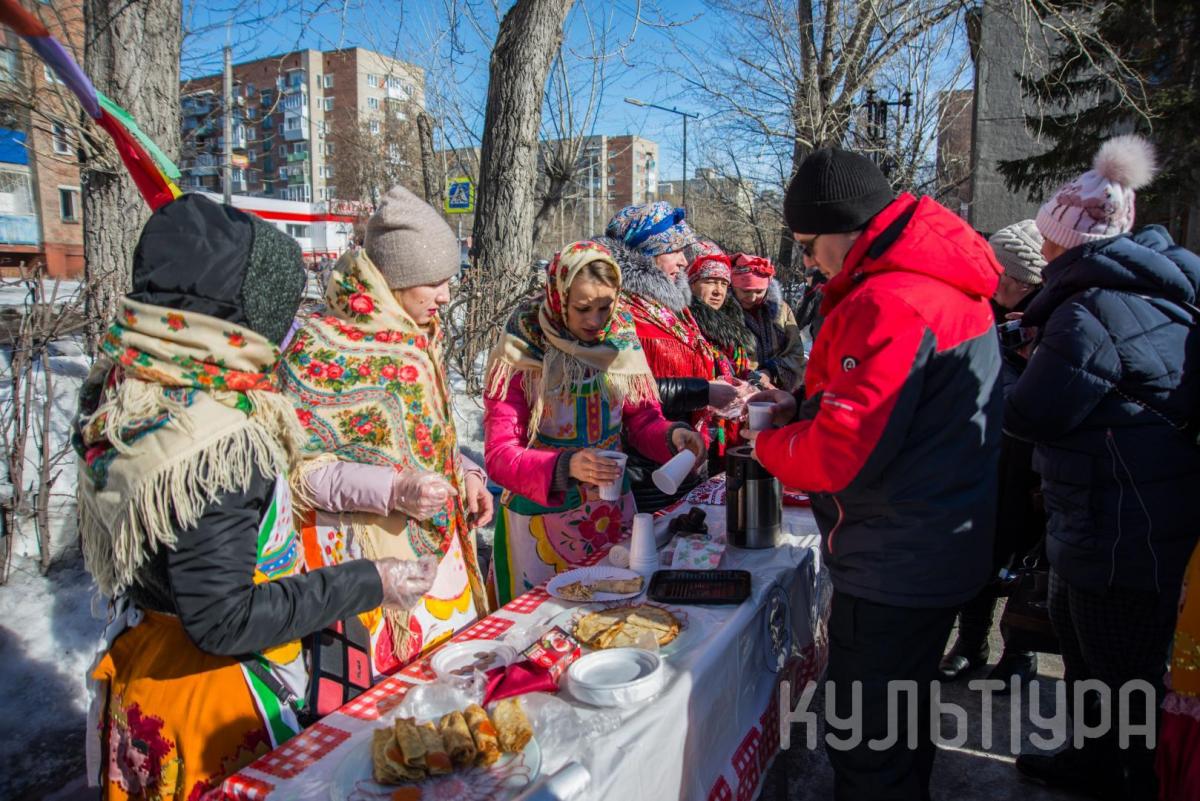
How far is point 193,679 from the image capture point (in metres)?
1.41

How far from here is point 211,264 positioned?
1.30 metres

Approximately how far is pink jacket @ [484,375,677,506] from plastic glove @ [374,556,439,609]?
77 centimetres

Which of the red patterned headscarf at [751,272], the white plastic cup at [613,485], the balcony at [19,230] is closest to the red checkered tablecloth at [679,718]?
the white plastic cup at [613,485]

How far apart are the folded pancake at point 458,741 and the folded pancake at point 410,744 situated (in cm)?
5

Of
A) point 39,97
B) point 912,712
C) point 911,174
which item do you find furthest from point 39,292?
point 911,174

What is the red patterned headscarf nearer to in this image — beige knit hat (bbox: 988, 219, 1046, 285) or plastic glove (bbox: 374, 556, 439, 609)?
beige knit hat (bbox: 988, 219, 1046, 285)

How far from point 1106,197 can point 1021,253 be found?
1140mm

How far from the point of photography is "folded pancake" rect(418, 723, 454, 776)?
1292 mm

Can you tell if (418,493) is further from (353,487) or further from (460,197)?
(460,197)

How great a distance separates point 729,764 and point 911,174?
11861 millimetres

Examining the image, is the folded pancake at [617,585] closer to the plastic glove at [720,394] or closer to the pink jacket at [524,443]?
the pink jacket at [524,443]

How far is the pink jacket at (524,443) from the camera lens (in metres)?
2.38

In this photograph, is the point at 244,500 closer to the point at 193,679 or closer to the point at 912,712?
the point at 193,679

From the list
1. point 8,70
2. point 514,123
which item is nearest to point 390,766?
point 8,70
